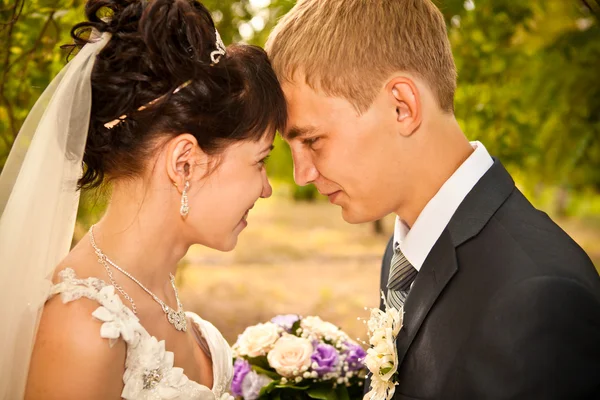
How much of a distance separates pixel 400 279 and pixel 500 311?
635mm

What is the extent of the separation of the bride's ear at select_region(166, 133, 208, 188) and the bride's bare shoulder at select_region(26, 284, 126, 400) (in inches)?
22.0

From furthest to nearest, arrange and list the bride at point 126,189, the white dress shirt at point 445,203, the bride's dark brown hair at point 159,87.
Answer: the white dress shirt at point 445,203, the bride's dark brown hair at point 159,87, the bride at point 126,189

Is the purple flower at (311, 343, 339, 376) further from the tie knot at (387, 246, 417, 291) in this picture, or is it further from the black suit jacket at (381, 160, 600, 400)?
the black suit jacket at (381, 160, 600, 400)

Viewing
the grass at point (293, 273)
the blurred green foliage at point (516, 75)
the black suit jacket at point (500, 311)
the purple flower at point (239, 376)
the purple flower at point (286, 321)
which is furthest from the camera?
the grass at point (293, 273)

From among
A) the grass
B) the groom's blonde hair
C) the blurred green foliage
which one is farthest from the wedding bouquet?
the grass

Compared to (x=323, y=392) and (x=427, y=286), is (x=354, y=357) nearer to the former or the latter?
(x=323, y=392)

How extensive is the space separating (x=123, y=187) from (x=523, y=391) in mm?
1564

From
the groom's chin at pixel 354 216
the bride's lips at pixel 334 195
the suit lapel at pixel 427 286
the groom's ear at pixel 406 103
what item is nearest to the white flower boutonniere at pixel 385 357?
the suit lapel at pixel 427 286

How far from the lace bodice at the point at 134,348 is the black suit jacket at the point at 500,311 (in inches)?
32.4

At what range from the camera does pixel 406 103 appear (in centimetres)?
267

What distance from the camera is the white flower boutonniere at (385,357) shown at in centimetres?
249

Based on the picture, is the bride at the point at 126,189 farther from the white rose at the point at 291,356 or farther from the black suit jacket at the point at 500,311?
the black suit jacket at the point at 500,311

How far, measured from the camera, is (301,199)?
60.5 feet

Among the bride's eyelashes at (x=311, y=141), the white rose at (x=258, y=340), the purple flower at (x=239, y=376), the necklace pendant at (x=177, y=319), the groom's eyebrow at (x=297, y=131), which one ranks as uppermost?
the groom's eyebrow at (x=297, y=131)
